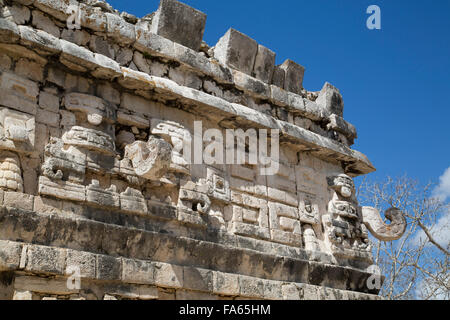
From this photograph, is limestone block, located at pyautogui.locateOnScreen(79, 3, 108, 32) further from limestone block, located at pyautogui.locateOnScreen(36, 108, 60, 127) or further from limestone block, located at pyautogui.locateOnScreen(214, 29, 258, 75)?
limestone block, located at pyautogui.locateOnScreen(214, 29, 258, 75)

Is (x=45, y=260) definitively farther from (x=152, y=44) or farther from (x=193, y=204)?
(x=152, y=44)

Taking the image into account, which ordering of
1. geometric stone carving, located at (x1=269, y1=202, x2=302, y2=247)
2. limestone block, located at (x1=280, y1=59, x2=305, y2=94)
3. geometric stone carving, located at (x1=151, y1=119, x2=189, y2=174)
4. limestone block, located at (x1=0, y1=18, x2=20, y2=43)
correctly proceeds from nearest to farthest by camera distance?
limestone block, located at (x1=0, y1=18, x2=20, y2=43) → geometric stone carving, located at (x1=151, y1=119, x2=189, y2=174) → geometric stone carving, located at (x1=269, y1=202, x2=302, y2=247) → limestone block, located at (x1=280, y1=59, x2=305, y2=94)

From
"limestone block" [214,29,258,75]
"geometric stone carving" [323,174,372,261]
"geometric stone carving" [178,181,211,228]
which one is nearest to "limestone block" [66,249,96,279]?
"geometric stone carving" [178,181,211,228]

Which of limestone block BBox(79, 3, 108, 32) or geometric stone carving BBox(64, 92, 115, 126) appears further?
limestone block BBox(79, 3, 108, 32)

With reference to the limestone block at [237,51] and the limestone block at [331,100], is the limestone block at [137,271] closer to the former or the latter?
the limestone block at [237,51]

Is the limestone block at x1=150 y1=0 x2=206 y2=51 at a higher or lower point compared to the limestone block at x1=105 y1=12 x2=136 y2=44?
higher

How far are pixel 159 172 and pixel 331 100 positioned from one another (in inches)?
144

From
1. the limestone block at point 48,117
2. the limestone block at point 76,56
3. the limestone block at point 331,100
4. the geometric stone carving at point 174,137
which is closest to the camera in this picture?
the limestone block at point 48,117

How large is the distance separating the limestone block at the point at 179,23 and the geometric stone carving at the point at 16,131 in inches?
81.9

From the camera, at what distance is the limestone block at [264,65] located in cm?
750

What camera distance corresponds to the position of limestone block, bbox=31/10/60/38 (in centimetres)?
559

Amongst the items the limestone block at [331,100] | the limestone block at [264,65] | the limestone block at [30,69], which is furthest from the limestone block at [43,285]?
the limestone block at [331,100]

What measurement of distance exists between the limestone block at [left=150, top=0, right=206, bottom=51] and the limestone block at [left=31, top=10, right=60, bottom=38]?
1.28 m
